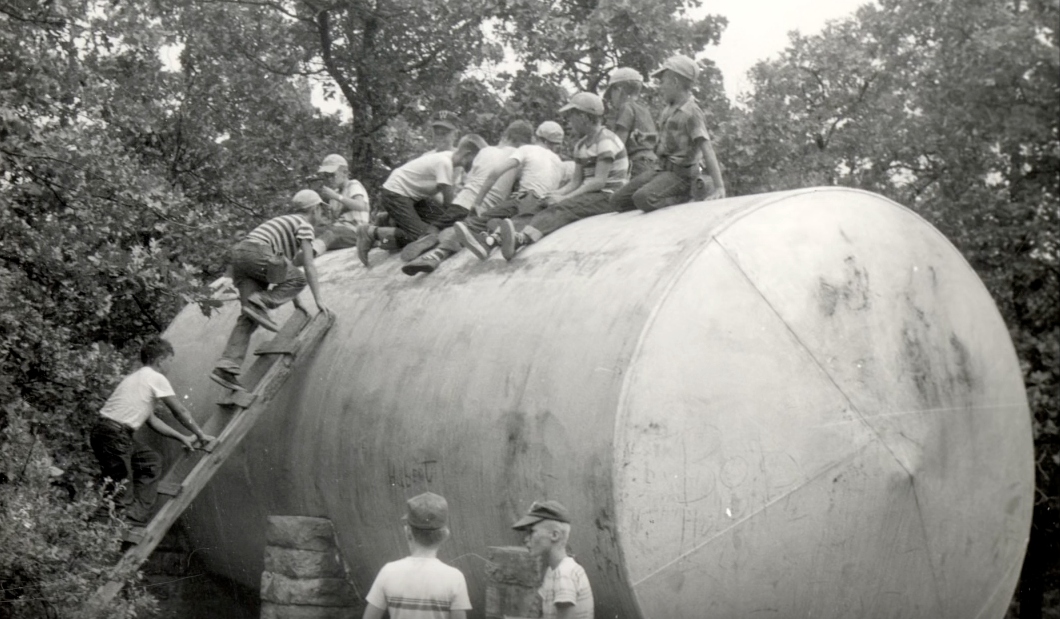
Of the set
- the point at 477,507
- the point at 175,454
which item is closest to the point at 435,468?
the point at 477,507

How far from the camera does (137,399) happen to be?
11.0m

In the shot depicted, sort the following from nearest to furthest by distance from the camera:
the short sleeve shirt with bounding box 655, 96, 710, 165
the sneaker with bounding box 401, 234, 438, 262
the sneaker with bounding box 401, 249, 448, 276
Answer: the short sleeve shirt with bounding box 655, 96, 710, 165
the sneaker with bounding box 401, 249, 448, 276
the sneaker with bounding box 401, 234, 438, 262

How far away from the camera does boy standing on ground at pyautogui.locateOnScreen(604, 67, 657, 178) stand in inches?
457

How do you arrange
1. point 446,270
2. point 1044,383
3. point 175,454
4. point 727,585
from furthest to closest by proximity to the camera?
point 1044,383 → point 175,454 → point 446,270 → point 727,585

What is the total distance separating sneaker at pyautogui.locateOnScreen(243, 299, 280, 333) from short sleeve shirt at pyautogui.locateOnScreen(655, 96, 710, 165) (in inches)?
129

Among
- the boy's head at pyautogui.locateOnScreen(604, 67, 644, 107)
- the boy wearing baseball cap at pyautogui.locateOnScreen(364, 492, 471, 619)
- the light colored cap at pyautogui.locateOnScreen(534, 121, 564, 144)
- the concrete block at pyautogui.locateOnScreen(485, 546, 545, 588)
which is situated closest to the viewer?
the boy wearing baseball cap at pyautogui.locateOnScreen(364, 492, 471, 619)

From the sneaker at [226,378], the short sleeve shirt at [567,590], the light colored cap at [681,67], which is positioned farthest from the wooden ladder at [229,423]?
the short sleeve shirt at [567,590]

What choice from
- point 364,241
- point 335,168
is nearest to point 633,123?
point 364,241

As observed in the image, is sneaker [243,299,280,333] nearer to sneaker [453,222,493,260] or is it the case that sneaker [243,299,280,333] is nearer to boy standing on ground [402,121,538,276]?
boy standing on ground [402,121,538,276]

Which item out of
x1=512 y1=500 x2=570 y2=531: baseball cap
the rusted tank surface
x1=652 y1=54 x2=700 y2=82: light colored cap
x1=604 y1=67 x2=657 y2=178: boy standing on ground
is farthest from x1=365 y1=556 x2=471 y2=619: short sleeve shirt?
x1=604 y1=67 x2=657 y2=178: boy standing on ground

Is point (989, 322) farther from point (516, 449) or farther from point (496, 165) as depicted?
point (496, 165)

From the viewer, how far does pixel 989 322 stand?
901 centimetres

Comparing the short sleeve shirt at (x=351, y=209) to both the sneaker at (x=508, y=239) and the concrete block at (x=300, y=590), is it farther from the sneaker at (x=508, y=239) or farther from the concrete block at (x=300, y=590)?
the concrete block at (x=300, y=590)

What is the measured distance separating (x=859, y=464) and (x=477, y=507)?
2299 mm
